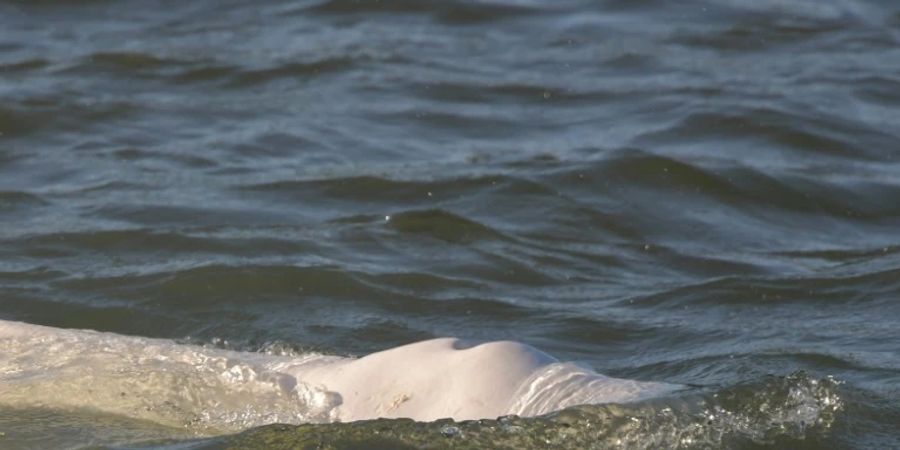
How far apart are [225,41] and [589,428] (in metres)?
7.26

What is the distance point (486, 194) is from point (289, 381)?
344cm

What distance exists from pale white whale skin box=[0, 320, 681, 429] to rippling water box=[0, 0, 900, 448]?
6 cm

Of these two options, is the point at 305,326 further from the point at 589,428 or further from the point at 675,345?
the point at 589,428

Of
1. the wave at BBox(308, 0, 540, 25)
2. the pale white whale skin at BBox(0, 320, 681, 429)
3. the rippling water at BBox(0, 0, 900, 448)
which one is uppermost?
the pale white whale skin at BBox(0, 320, 681, 429)

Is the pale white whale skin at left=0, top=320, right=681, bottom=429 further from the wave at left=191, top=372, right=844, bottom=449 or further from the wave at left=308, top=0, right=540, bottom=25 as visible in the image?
the wave at left=308, top=0, right=540, bottom=25

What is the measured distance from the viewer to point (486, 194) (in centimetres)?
766

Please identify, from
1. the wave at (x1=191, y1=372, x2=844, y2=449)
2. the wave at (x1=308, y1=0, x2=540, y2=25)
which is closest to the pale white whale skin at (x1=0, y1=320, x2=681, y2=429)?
the wave at (x1=191, y1=372, x2=844, y2=449)

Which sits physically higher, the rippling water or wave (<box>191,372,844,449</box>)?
wave (<box>191,372,844,449</box>)

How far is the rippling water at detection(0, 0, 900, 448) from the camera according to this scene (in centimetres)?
544

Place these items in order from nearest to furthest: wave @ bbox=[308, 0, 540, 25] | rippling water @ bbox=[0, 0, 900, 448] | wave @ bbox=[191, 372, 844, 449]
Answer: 1. wave @ bbox=[191, 372, 844, 449]
2. rippling water @ bbox=[0, 0, 900, 448]
3. wave @ bbox=[308, 0, 540, 25]

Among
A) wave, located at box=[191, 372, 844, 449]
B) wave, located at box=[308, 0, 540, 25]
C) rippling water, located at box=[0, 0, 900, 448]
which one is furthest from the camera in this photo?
wave, located at box=[308, 0, 540, 25]

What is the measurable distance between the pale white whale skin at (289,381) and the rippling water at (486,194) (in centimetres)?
6

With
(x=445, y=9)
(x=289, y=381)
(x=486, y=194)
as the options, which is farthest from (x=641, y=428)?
(x=445, y=9)

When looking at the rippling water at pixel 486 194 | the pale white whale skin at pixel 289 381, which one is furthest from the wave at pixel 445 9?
the pale white whale skin at pixel 289 381
